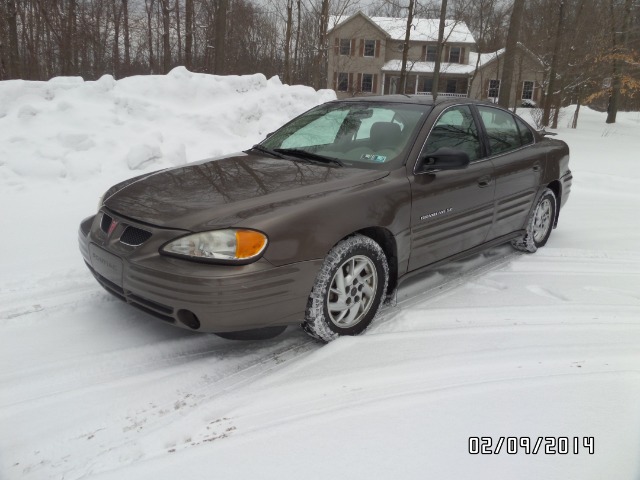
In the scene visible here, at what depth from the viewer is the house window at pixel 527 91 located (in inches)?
1683

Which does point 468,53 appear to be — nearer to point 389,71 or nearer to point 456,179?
point 389,71

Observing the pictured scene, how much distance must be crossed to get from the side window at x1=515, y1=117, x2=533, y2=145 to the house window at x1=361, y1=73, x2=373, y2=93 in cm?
3708

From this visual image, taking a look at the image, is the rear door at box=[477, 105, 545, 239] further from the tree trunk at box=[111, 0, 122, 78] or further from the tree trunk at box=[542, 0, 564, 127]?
the tree trunk at box=[111, 0, 122, 78]

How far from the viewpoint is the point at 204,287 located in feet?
8.41

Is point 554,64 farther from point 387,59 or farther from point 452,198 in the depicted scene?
point 387,59

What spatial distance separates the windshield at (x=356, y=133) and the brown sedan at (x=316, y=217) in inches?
0.6

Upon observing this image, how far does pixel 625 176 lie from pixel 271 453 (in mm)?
9875

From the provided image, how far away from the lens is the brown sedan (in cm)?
265

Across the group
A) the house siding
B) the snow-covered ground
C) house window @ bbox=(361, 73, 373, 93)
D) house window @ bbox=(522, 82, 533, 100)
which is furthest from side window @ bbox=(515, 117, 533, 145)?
house window @ bbox=(522, 82, 533, 100)

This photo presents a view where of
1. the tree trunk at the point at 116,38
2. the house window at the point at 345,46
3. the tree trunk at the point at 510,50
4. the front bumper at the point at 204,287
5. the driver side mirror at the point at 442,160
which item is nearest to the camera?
the front bumper at the point at 204,287

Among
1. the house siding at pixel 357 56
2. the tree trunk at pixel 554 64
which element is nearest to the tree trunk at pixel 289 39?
the tree trunk at pixel 554 64

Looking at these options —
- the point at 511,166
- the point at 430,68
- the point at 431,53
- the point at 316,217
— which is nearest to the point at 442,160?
the point at 316,217

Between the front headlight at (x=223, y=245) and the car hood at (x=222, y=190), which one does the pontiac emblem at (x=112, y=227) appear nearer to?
the car hood at (x=222, y=190)

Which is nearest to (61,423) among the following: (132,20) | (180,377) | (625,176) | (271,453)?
(180,377)
